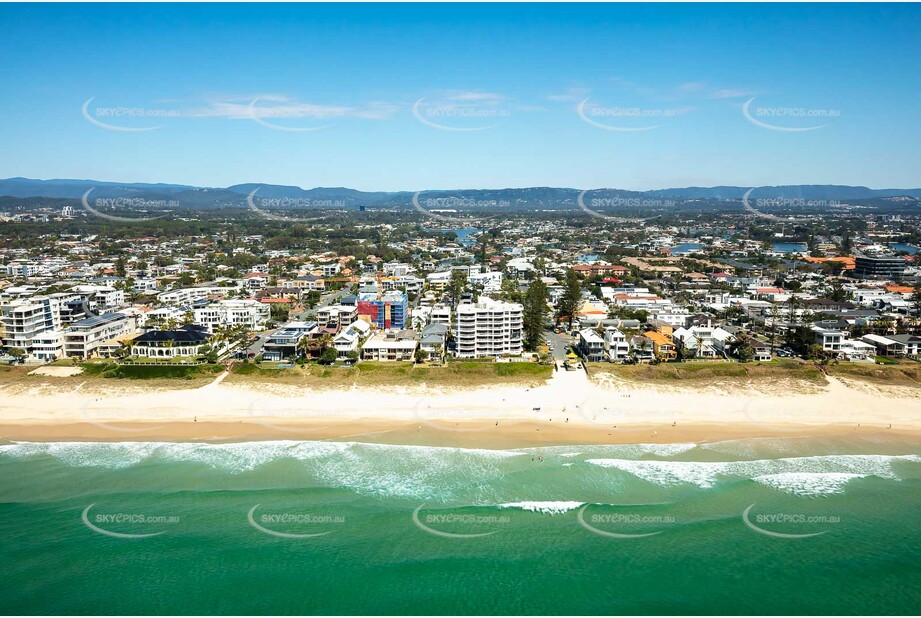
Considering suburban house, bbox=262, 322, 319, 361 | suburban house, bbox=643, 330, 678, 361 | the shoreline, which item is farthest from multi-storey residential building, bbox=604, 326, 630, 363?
suburban house, bbox=262, 322, 319, 361

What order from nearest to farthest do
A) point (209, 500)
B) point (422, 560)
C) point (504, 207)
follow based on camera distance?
point (422, 560) < point (209, 500) < point (504, 207)

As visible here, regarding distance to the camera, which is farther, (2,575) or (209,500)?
(209,500)

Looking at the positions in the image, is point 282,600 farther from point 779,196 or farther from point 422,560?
point 779,196

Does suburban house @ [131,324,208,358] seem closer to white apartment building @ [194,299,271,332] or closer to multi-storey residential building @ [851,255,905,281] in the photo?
white apartment building @ [194,299,271,332]

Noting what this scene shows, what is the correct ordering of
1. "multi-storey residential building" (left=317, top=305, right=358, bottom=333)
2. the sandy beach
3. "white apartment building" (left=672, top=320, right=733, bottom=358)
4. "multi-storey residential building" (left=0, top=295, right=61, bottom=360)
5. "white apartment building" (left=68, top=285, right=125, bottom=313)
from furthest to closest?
"white apartment building" (left=68, top=285, right=125, bottom=313) < "multi-storey residential building" (left=317, top=305, right=358, bottom=333) < "multi-storey residential building" (left=0, top=295, right=61, bottom=360) < "white apartment building" (left=672, top=320, right=733, bottom=358) < the sandy beach

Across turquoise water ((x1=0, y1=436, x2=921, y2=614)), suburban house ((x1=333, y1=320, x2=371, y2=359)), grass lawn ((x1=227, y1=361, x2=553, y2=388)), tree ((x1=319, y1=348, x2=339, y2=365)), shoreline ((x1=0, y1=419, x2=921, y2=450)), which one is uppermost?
suburban house ((x1=333, y1=320, x2=371, y2=359))

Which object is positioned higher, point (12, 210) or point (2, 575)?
point (12, 210)

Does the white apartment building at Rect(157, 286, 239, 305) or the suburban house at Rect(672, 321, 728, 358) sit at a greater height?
the white apartment building at Rect(157, 286, 239, 305)

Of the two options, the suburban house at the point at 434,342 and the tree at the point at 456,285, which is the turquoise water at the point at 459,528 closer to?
the suburban house at the point at 434,342

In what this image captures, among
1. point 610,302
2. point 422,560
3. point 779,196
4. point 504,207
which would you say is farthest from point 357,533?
point 779,196
